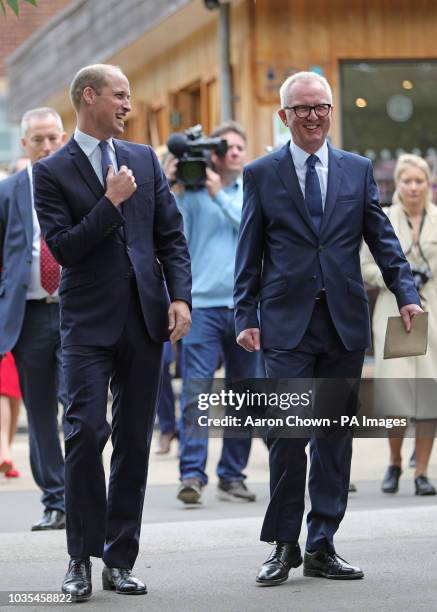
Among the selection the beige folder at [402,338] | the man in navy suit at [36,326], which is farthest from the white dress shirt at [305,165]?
the man in navy suit at [36,326]

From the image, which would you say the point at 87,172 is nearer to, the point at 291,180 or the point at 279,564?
the point at 291,180

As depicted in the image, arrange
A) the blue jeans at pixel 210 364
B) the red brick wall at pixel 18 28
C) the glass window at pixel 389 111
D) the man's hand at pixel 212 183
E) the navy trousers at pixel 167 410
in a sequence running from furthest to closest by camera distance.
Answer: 1. the red brick wall at pixel 18 28
2. the glass window at pixel 389 111
3. the navy trousers at pixel 167 410
4. the man's hand at pixel 212 183
5. the blue jeans at pixel 210 364

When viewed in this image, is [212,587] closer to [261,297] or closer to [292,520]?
[292,520]

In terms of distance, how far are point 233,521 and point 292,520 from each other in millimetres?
1795

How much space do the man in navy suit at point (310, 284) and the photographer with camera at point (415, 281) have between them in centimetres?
345

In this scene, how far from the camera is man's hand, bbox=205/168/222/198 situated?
10016 mm

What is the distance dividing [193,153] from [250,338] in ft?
12.1

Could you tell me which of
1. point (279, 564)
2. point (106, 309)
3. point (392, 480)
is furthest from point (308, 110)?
point (392, 480)

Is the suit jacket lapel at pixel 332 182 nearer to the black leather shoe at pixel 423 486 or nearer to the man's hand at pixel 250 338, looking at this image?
the man's hand at pixel 250 338

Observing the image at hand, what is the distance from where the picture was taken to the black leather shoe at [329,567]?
6613 mm

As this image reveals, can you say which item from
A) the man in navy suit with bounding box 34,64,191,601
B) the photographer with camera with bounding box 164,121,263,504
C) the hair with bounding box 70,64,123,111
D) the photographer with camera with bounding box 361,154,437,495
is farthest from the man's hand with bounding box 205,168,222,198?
the hair with bounding box 70,64,123,111

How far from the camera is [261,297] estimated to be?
6.71 metres

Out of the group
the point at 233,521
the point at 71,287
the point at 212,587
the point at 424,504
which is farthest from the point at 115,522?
the point at 424,504

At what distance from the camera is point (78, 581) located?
6.18m
